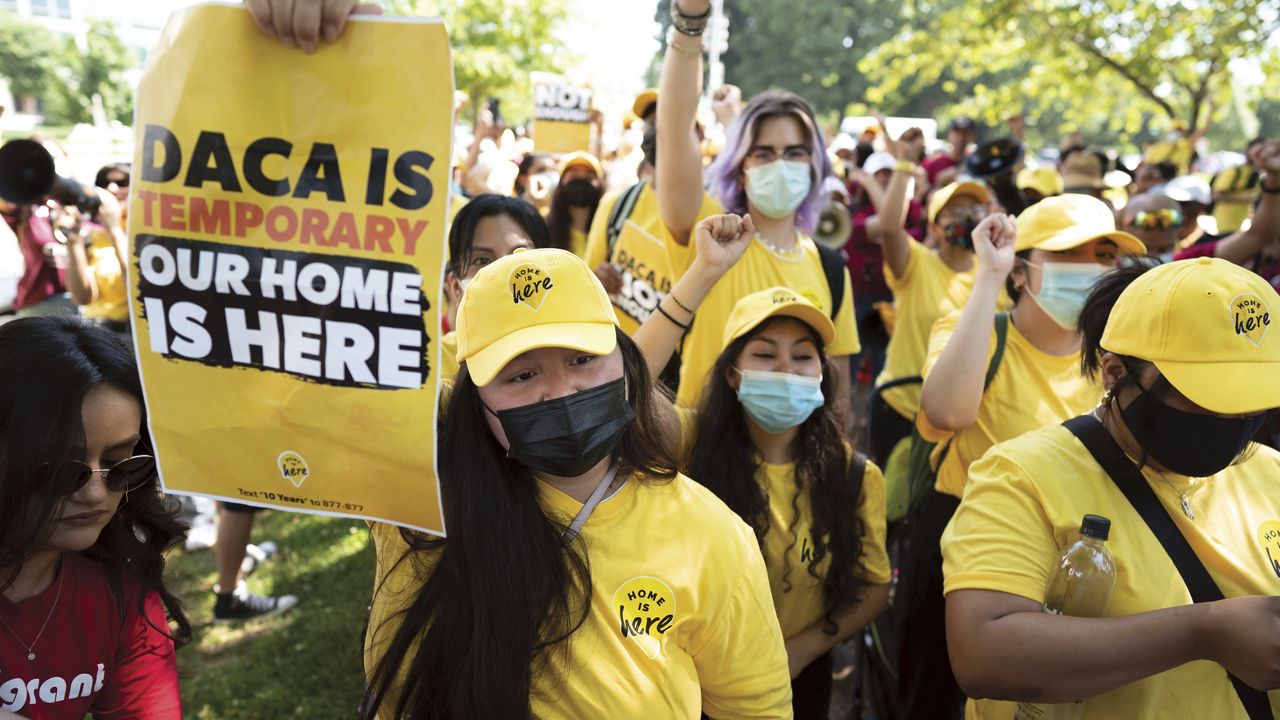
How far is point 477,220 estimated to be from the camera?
10.8 feet

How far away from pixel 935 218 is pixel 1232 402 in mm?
3439

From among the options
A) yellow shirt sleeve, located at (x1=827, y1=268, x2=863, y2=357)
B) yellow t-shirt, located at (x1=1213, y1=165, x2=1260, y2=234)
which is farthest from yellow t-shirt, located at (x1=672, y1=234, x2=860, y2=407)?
yellow t-shirt, located at (x1=1213, y1=165, x2=1260, y2=234)

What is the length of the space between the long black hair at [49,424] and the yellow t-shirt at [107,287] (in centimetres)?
369

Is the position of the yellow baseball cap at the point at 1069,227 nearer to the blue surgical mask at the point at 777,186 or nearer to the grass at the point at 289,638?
the blue surgical mask at the point at 777,186

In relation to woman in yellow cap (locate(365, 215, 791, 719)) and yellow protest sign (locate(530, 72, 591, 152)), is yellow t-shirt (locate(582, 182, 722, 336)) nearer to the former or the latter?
woman in yellow cap (locate(365, 215, 791, 719))

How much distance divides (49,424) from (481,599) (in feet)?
3.11

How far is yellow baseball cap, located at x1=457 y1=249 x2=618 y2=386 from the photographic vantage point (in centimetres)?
178

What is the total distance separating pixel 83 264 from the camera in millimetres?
4824

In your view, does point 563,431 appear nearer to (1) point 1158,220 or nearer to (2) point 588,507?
(2) point 588,507

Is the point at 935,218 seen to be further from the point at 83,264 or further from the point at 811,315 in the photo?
the point at 83,264

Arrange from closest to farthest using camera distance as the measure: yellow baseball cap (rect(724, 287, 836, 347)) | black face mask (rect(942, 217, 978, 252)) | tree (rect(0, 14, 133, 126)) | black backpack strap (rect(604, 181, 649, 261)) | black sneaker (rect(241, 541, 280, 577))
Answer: yellow baseball cap (rect(724, 287, 836, 347)) → black backpack strap (rect(604, 181, 649, 261)) → black face mask (rect(942, 217, 978, 252)) → black sneaker (rect(241, 541, 280, 577)) → tree (rect(0, 14, 133, 126))

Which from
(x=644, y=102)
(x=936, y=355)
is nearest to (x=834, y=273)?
(x=936, y=355)

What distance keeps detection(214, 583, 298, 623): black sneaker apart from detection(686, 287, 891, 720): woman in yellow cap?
310cm

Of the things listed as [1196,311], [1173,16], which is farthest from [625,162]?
[1173,16]
